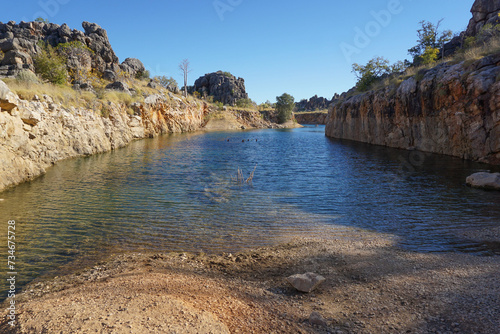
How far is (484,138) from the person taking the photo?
20.4 meters

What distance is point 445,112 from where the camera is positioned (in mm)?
24031

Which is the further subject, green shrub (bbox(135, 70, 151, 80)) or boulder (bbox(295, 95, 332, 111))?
boulder (bbox(295, 95, 332, 111))

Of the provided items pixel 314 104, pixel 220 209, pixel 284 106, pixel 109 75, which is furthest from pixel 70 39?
pixel 314 104

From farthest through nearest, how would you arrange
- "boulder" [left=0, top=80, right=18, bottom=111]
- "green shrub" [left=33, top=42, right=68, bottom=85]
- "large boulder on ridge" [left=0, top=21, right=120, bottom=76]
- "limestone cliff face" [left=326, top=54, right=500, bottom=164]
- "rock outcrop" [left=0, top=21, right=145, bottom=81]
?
"large boulder on ridge" [left=0, top=21, right=120, bottom=76] → "rock outcrop" [left=0, top=21, right=145, bottom=81] → "green shrub" [left=33, top=42, right=68, bottom=85] → "limestone cliff face" [left=326, top=54, right=500, bottom=164] → "boulder" [left=0, top=80, right=18, bottom=111]

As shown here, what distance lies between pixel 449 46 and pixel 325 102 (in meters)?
123

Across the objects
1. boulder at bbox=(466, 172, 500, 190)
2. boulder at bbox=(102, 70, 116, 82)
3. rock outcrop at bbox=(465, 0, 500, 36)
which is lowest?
boulder at bbox=(466, 172, 500, 190)

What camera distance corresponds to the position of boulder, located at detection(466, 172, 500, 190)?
13.6 metres

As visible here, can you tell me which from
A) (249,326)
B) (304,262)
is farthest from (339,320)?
(304,262)

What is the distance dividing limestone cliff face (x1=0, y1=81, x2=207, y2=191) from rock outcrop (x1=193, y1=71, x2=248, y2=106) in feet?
205

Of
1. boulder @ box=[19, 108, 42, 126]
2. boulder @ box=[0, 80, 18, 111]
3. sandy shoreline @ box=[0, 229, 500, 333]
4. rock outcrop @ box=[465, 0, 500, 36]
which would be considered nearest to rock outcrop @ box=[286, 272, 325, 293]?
sandy shoreline @ box=[0, 229, 500, 333]

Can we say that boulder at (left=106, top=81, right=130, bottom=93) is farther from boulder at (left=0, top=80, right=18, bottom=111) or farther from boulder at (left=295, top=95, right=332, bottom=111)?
boulder at (left=295, top=95, right=332, bottom=111)

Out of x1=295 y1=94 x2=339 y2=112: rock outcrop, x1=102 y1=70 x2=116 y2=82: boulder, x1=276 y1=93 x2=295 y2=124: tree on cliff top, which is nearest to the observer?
x1=102 y1=70 x2=116 y2=82: boulder

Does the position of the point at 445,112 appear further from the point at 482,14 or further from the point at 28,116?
the point at 28,116

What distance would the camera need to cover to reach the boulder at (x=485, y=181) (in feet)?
44.6
